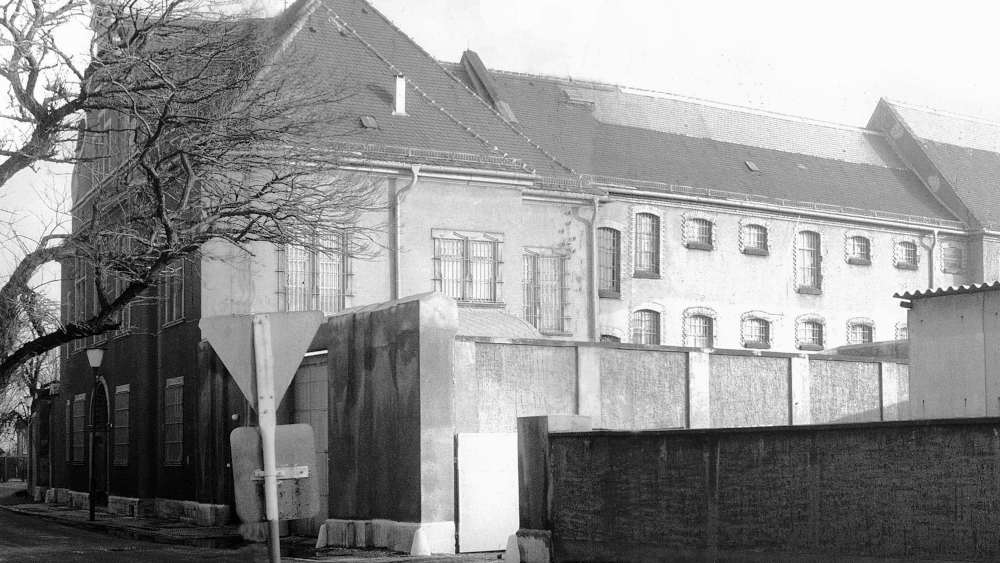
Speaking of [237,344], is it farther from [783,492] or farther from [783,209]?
[783,209]

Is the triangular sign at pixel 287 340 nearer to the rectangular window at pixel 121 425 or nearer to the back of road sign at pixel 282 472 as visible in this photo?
the back of road sign at pixel 282 472

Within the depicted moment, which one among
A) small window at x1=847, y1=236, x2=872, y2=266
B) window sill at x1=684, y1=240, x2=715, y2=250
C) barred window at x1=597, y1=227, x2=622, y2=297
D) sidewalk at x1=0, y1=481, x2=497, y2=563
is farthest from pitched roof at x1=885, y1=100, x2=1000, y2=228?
sidewalk at x1=0, y1=481, x2=497, y2=563

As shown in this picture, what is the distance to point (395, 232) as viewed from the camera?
103 ft

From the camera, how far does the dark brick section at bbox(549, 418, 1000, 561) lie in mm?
12961

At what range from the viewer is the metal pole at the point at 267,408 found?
933 cm

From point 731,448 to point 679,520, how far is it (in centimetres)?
123

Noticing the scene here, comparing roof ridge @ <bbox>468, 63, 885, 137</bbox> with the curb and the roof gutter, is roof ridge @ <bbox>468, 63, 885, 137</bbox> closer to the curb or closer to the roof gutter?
the roof gutter

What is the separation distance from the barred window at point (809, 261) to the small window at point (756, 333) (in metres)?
2.05

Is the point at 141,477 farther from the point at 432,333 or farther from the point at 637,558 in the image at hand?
the point at 637,558

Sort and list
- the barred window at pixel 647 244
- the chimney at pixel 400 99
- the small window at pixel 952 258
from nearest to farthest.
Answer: the chimney at pixel 400 99 < the barred window at pixel 647 244 < the small window at pixel 952 258

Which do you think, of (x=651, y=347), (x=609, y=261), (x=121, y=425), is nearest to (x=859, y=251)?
(x=609, y=261)

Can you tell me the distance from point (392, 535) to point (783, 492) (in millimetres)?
8036

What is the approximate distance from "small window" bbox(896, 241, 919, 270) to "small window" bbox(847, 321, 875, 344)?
8.18 ft

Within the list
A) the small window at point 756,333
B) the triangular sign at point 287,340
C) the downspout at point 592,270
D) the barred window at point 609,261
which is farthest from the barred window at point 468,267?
the triangular sign at point 287,340
